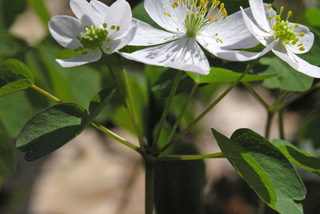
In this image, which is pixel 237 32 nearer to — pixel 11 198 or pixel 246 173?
Result: pixel 246 173

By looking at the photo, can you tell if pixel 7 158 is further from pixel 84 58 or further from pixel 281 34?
pixel 281 34

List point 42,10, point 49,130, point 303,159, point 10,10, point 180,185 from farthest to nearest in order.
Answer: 1. point 42,10
2. point 10,10
3. point 180,185
4. point 303,159
5. point 49,130

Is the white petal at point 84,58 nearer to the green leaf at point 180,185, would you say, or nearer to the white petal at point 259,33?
the white petal at point 259,33

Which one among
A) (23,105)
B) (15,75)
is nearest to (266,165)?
(15,75)

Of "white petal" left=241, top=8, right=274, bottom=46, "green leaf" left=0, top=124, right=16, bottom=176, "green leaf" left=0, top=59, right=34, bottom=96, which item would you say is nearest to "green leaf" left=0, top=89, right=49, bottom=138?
"green leaf" left=0, top=124, right=16, bottom=176

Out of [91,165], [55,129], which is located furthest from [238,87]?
[55,129]

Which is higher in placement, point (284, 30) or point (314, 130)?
point (284, 30)

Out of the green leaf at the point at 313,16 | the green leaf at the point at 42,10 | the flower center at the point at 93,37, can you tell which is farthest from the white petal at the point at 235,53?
the green leaf at the point at 42,10
